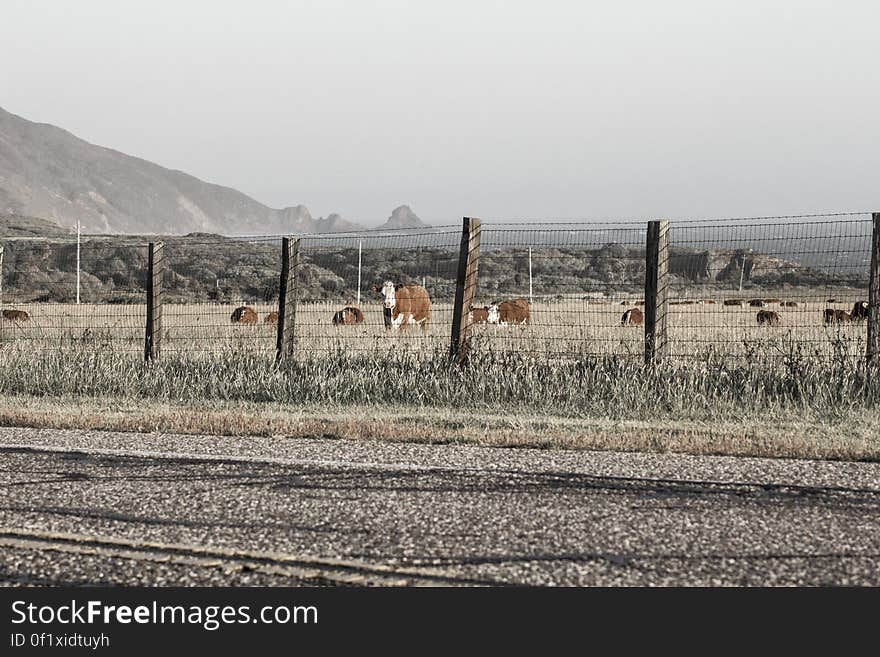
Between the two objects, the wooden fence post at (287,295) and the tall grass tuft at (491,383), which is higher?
the wooden fence post at (287,295)

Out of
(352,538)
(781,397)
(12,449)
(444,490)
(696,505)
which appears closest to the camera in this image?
(352,538)

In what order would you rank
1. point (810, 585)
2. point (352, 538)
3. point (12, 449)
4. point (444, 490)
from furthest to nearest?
point (12, 449) < point (444, 490) < point (352, 538) < point (810, 585)

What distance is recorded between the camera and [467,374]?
1381 cm

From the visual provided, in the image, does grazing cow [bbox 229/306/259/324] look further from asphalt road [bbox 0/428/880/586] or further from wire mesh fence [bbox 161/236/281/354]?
asphalt road [bbox 0/428/880/586]

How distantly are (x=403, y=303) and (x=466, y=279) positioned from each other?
12218 mm

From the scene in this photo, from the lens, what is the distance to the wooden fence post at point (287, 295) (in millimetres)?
15547

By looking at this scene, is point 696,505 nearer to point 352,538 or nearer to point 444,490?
point 444,490

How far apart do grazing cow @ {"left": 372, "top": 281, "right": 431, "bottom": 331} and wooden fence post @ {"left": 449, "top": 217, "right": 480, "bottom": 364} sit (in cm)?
1078

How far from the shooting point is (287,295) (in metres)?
15.7

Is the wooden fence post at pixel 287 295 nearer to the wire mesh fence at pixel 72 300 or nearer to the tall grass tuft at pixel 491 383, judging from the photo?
the tall grass tuft at pixel 491 383

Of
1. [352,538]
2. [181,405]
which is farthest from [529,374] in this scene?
[352,538]

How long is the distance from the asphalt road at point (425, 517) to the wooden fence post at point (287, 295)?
17.3 ft

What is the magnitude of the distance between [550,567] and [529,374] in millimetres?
7355

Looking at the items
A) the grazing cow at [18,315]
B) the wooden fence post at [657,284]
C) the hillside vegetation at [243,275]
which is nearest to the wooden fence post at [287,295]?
the wooden fence post at [657,284]
